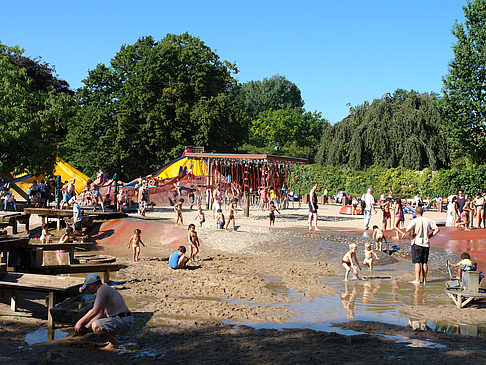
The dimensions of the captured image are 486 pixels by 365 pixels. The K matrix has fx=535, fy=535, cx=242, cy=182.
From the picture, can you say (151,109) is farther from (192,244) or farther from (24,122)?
(192,244)

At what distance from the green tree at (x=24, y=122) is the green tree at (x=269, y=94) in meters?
74.4

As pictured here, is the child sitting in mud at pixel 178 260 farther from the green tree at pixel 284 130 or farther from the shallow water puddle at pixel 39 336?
the green tree at pixel 284 130

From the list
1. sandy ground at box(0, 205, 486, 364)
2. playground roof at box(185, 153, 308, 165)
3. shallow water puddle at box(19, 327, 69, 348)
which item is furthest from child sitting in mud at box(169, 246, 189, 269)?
playground roof at box(185, 153, 308, 165)

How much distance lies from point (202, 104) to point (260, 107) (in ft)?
201

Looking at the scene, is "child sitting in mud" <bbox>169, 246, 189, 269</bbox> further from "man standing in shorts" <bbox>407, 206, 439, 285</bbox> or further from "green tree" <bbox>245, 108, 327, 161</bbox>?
"green tree" <bbox>245, 108, 327, 161</bbox>

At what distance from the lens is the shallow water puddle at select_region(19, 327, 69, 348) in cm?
845

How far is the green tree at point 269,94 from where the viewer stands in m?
→ 105

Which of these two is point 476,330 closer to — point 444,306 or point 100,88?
point 444,306

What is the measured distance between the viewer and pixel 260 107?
106m

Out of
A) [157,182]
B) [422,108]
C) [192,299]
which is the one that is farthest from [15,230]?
[422,108]

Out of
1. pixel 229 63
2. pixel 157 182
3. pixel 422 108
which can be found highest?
pixel 229 63

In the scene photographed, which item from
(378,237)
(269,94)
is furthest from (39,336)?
(269,94)

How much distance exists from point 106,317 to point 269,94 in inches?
3900

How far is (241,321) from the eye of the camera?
31.9 ft
